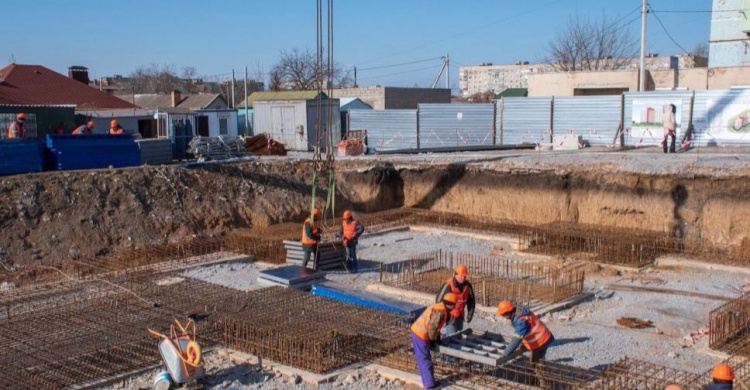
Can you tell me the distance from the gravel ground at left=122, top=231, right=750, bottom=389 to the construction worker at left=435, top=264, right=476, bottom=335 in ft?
4.27

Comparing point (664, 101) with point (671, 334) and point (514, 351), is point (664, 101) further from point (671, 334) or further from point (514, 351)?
point (514, 351)

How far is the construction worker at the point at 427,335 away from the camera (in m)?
8.58

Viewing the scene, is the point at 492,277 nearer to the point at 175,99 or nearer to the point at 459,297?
the point at 459,297

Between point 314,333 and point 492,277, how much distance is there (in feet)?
16.1

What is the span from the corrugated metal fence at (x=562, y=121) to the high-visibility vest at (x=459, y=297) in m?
16.6

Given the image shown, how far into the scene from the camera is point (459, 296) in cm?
994

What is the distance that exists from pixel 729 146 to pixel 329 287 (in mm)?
15734

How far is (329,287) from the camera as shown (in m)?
13.0

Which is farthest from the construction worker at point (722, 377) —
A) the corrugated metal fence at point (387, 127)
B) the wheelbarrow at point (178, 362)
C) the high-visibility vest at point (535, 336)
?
the corrugated metal fence at point (387, 127)

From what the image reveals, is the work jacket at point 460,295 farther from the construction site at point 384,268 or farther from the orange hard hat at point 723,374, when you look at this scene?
the orange hard hat at point 723,374

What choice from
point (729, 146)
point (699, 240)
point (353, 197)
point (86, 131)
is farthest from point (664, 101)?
point (86, 131)

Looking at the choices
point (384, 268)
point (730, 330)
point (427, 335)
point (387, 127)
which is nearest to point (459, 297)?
point (427, 335)

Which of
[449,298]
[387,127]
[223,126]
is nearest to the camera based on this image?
→ [449,298]

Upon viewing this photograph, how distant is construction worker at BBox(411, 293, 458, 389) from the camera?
8.58 meters
